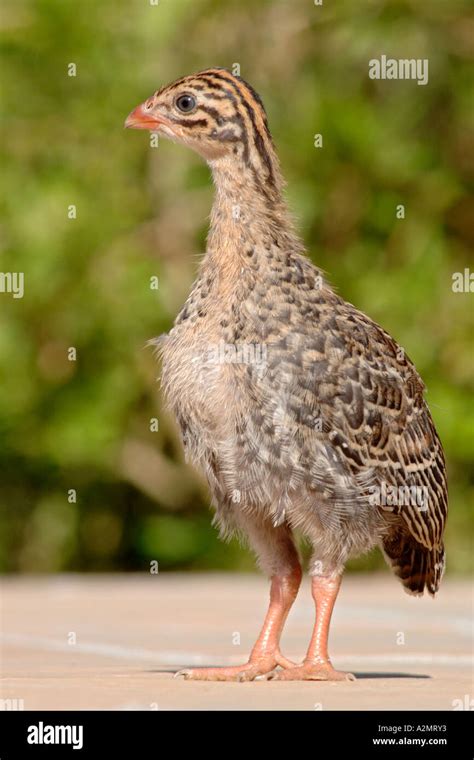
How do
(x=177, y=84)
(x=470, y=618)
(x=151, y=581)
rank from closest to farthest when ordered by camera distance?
1. (x=177, y=84)
2. (x=470, y=618)
3. (x=151, y=581)

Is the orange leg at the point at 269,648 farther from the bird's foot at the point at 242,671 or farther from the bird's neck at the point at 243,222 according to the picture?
the bird's neck at the point at 243,222

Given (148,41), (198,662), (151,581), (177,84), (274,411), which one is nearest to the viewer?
(274,411)

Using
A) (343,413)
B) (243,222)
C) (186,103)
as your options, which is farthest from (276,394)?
(186,103)

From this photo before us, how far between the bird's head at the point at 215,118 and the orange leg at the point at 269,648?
6.11 feet

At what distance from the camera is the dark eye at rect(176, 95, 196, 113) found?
695 cm

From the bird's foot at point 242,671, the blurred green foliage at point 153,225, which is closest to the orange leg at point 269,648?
the bird's foot at point 242,671

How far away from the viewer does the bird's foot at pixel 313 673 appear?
6527mm

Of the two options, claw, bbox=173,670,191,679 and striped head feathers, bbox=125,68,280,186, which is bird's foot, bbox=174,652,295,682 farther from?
striped head feathers, bbox=125,68,280,186

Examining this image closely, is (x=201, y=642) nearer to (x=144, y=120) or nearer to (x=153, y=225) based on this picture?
(x=144, y=120)

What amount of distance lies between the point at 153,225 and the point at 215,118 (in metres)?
8.08

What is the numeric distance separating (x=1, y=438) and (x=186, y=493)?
186 cm

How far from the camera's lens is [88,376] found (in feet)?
47.7
